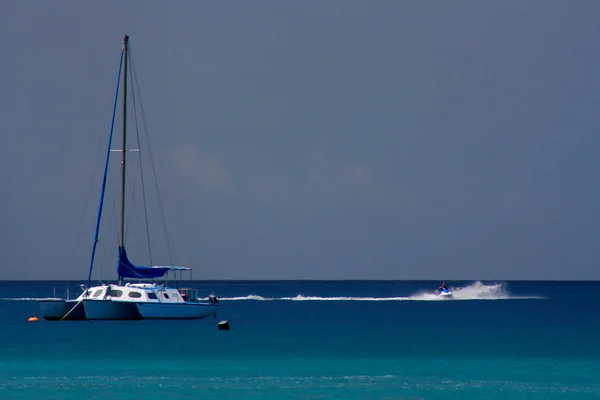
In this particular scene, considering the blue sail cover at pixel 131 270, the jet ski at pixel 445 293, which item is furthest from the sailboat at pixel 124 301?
the jet ski at pixel 445 293

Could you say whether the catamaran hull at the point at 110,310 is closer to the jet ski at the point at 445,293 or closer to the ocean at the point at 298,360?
the ocean at the point at 298,360

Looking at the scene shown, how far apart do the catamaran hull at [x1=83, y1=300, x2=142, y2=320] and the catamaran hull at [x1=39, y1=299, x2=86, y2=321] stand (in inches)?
36.6

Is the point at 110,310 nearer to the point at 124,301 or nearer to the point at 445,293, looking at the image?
the point at 124,301

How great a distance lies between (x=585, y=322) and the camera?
101 metres

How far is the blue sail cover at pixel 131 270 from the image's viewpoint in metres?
84.8

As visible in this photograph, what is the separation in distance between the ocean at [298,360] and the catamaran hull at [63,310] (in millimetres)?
936

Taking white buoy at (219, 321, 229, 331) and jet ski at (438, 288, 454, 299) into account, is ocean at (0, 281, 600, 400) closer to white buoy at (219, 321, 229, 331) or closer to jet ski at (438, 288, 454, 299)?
white buoy at (219, 321, 229, 331)

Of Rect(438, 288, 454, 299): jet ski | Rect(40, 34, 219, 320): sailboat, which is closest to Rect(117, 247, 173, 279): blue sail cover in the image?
Rect(40, 34, 219, 320): sailboat

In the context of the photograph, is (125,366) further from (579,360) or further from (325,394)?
(579,360)

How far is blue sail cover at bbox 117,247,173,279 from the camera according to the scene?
8481 cm

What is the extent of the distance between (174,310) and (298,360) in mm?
28255

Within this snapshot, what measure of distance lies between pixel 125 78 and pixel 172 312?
64.3 feet

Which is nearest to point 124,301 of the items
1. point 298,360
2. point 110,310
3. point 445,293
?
Result: point 110,310

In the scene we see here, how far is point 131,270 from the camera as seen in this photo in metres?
85.5
